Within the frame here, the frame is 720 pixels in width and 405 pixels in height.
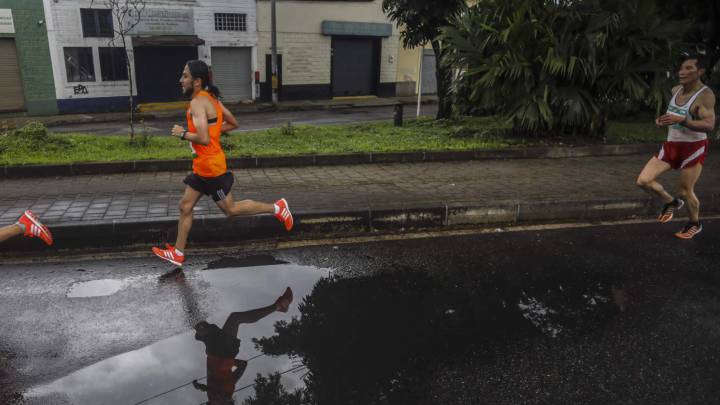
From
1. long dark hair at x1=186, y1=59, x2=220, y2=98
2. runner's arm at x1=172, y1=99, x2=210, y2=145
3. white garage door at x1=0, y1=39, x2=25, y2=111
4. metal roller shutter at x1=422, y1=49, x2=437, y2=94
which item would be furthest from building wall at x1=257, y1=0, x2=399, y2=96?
runner's arm at x1=172, y1=99, x2=210, y2=145

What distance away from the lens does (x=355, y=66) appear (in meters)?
26.8

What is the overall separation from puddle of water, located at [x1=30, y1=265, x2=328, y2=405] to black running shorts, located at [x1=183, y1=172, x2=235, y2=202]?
110 centimetres

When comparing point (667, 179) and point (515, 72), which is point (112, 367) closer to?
point (667, 179)

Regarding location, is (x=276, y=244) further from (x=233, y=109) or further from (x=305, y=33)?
(x=305, y=33)

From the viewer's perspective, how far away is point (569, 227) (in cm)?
627

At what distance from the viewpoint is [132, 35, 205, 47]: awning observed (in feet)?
68.4

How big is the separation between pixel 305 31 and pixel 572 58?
17.5m

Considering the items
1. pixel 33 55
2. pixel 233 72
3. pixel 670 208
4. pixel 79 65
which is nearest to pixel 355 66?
pixel 233 72

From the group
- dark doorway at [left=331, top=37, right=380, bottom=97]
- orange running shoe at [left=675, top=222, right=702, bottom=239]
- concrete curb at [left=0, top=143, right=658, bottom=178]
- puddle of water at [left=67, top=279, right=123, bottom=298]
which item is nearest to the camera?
puddle of water at [left=67, top=279, right=123, bottom=298]

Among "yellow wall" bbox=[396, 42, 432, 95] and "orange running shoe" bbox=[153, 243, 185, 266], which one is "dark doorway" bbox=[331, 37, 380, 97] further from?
"orange running shoe" bbox=[153, 243, 185, 266]

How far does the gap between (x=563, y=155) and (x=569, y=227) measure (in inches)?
167

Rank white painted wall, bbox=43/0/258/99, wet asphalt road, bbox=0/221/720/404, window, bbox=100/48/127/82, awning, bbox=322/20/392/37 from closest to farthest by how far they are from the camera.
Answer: wet asphalt road, bbox=0/221/720/404 → white painted wall, bbox=43/0/258/99 → window, bbox=100/48/127/82 → awning, bbox=322/20/392/37

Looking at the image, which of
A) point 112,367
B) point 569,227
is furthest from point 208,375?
point 569,227

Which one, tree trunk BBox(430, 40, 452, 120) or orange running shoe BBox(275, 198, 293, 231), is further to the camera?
tree trunk BBox(430, 40, 452, 120)
